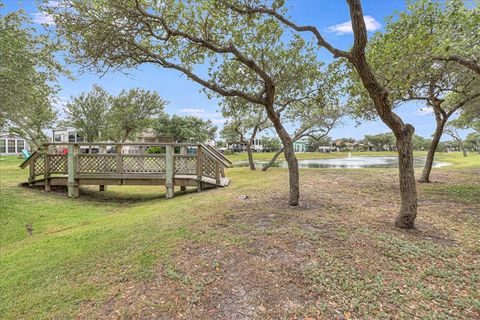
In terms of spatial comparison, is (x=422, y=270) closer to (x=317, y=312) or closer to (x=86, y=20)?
(x=317, y=312)

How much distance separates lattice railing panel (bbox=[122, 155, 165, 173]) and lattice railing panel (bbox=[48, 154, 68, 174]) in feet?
7.91

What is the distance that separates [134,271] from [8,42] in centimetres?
668

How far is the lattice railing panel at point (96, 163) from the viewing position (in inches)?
394

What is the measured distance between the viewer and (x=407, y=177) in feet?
15.3

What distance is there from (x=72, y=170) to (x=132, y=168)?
2.19 m

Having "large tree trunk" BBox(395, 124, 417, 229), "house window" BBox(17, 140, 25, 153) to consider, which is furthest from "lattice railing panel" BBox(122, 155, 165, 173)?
"house window" BBox(17, 140, 25, 153)

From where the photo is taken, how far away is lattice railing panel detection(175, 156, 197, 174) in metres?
9.80

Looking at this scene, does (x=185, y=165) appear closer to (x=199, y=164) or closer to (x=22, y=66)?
(x=199, y=164)

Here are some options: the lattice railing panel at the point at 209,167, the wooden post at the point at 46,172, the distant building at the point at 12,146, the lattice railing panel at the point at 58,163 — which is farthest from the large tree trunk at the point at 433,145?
the distant building at the point at 12,146

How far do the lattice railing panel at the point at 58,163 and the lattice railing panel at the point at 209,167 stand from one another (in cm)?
525

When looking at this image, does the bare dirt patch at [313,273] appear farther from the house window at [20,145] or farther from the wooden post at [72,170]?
the house window at [20,145]

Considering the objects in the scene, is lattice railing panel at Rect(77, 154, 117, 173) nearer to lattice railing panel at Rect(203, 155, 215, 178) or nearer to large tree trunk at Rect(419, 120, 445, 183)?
lattice railing panel at Rect(203, 155, 215, 178)

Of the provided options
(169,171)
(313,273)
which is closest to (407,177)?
(313,273)

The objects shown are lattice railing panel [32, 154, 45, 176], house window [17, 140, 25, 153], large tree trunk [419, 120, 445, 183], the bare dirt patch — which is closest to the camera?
the bare dirt patch
